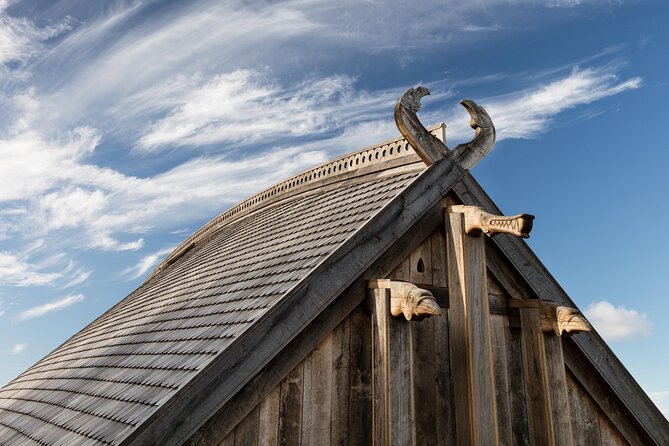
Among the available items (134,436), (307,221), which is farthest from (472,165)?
(134,436)

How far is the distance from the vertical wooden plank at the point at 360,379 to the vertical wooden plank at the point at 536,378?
1.52m

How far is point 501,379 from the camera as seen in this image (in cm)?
512

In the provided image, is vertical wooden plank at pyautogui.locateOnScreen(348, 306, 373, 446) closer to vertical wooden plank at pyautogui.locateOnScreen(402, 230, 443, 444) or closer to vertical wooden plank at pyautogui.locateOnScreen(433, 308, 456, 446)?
vertical wooden plank at pyautogui.locateOnScreen(402, 230, 443, 444)

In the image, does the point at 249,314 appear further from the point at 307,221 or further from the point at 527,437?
the point at 527,437

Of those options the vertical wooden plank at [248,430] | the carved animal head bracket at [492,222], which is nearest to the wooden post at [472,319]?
the carved animal head bracket at [492,222]

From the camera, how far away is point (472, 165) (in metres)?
5.43

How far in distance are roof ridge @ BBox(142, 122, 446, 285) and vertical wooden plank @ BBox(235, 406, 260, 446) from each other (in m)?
2.89

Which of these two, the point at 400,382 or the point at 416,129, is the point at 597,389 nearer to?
the point at 400,382

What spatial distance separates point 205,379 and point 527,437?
2971mm

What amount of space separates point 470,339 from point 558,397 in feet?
3.43

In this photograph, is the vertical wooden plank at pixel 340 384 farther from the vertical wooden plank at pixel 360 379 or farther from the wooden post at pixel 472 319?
the wooden post at pixel 472 319

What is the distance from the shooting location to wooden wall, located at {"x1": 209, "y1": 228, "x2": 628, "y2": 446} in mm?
4156

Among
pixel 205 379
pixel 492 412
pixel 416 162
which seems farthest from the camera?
pixel 416 162

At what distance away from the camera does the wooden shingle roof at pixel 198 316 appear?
14.1 feet
